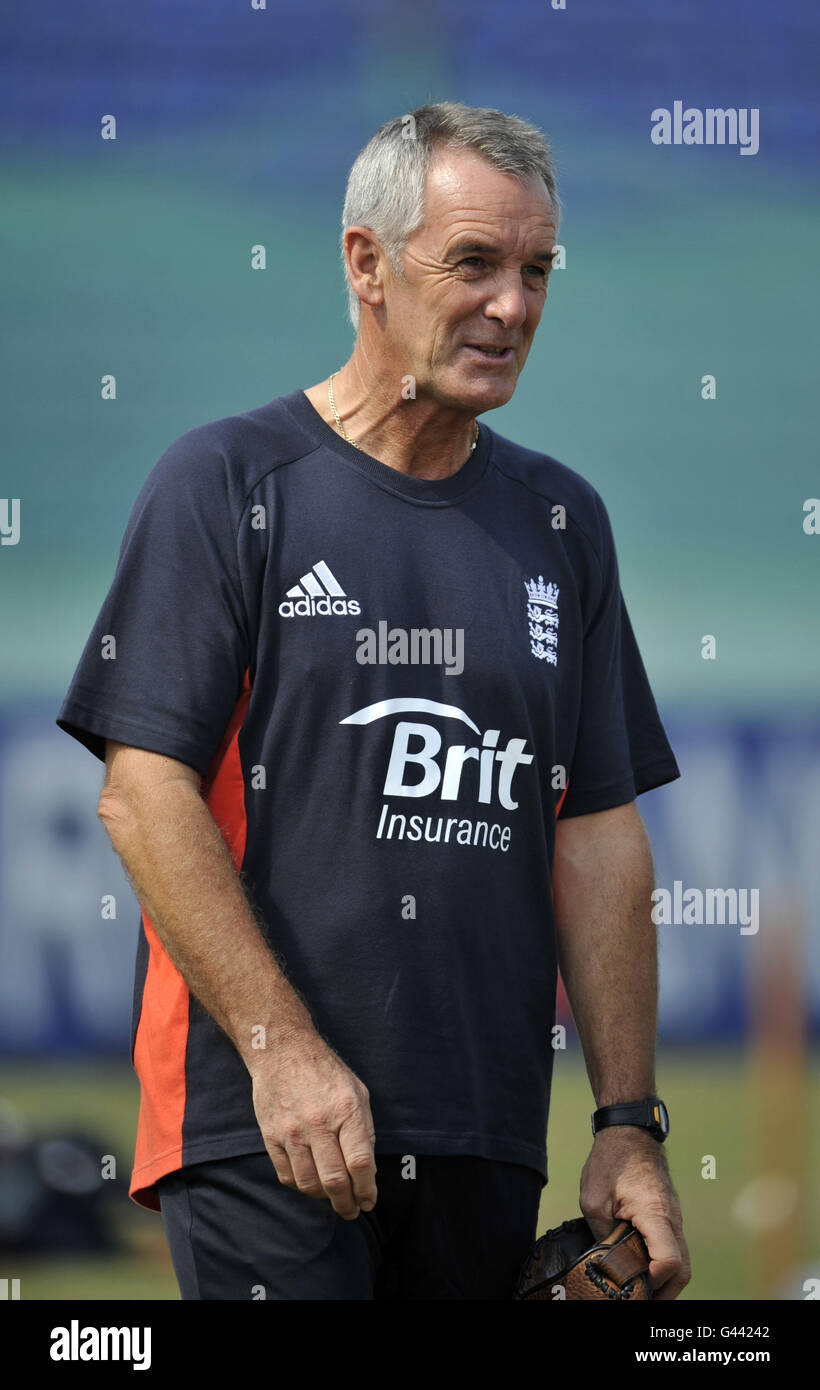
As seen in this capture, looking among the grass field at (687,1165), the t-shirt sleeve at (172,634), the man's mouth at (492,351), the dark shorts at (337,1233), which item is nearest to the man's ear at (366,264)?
the man's mouth at (492,351)

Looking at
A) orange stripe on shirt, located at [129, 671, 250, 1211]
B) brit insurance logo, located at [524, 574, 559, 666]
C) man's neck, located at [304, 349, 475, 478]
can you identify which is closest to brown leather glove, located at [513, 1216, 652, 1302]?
orange stripe on shirt, located at [129, 671, 250, 1211]

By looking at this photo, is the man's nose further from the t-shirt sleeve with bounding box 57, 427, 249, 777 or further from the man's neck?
the t-shirt sleeve with bounding box 57, 427, 249, 777

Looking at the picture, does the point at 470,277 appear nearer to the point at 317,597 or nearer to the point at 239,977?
the point at 317,597

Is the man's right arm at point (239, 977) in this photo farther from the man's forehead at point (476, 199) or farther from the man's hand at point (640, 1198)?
the man's forehead at point (476, 199)

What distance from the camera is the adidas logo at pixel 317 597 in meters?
1.74

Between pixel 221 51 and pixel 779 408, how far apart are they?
4.19 feet

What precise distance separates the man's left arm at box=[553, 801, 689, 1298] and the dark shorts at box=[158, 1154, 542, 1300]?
165mm

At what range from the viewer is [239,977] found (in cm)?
163

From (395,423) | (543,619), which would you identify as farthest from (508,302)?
(543,619)

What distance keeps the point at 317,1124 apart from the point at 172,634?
0.53 m

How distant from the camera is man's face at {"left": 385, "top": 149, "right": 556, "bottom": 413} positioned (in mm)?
1813

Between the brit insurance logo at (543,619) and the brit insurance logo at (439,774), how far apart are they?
0.13 meters
